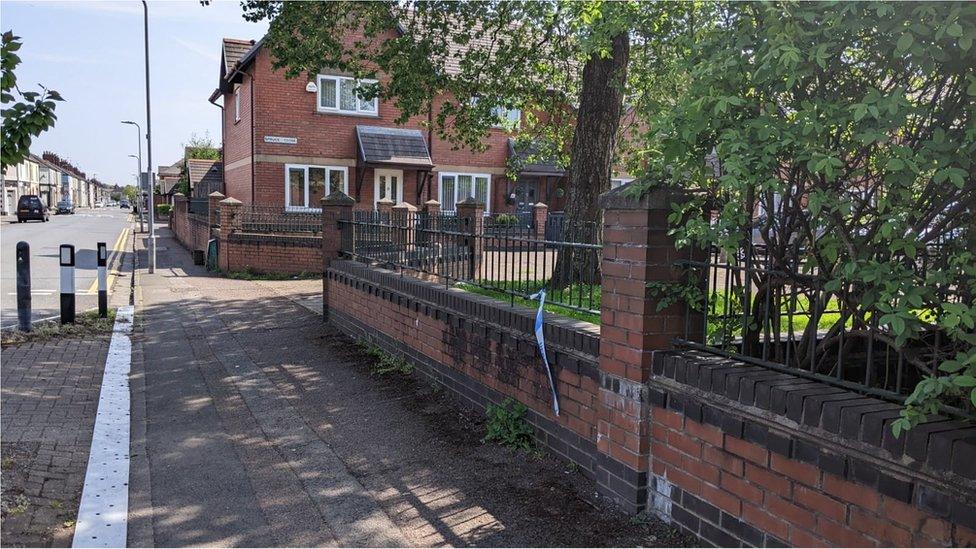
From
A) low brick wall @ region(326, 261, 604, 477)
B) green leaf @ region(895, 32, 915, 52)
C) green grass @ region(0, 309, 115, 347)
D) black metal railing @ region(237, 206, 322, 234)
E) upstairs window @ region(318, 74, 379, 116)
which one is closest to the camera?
green leaf @ region(895, 32, 915, 52)

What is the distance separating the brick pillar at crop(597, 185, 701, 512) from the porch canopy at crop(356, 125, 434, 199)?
19418 mm

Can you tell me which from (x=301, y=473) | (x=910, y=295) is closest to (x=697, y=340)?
(x=910, y=295)

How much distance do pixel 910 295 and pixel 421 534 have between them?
275cm

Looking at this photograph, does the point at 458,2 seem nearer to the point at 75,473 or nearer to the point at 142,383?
the point at 142,383

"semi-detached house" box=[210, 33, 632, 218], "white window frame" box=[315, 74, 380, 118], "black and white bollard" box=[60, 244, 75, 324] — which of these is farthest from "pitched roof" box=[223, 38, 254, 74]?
"black and white bollard" box=[60, 244, 75, 324]

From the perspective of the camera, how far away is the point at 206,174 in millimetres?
35062

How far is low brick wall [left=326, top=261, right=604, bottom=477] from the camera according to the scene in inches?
187

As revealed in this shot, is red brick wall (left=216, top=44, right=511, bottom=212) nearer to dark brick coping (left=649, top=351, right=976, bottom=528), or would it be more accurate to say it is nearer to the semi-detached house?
the semi-detached house

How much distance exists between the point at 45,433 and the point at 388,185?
19.7 metres

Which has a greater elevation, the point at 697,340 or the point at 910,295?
the point at 910,295

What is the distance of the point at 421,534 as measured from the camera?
408cm

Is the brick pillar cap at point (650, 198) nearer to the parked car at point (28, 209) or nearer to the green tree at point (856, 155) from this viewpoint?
the green tree at point (856, 155)

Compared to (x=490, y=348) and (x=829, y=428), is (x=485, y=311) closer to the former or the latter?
(x=490, y=348)

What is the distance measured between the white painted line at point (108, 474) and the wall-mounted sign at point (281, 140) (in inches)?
610
